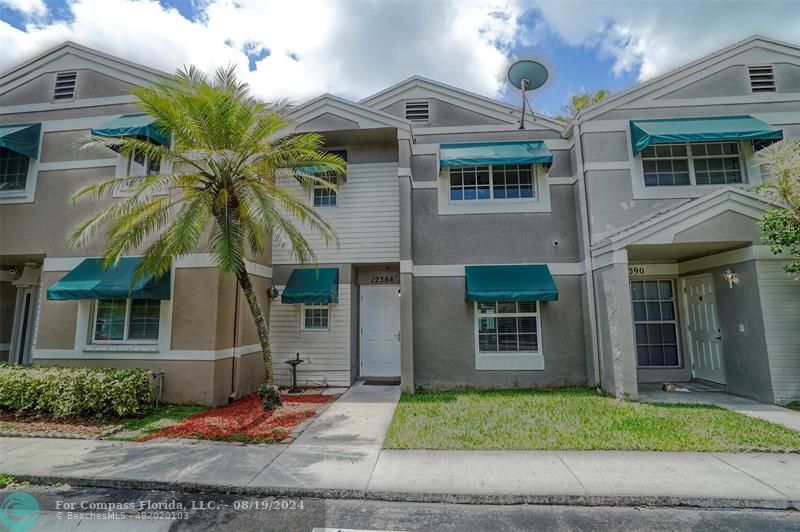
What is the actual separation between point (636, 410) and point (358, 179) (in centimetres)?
956

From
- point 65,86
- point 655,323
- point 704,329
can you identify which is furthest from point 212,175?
point 704,329

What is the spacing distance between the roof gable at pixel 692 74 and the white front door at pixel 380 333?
7.91m

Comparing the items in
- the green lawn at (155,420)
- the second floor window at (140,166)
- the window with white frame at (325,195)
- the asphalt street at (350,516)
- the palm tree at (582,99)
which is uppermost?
the palm tree at (582,99)

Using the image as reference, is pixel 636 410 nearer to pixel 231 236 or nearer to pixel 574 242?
pixel 574 242

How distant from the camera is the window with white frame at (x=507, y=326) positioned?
10727 millimetres

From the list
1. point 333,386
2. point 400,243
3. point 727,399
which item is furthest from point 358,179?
point 727,399

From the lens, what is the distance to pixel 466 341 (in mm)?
10711

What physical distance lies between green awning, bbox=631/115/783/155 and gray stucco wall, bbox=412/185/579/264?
2.21 m

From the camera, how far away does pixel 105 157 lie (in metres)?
10.6

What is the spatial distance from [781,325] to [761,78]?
7.32m

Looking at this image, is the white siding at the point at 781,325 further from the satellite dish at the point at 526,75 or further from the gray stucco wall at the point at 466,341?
the satellite dish at the point at 526,75

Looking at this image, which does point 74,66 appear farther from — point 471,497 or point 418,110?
point 471,497

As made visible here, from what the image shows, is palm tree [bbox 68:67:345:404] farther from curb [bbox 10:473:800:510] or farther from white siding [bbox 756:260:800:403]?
white siding [bbox 756:260:800:403]

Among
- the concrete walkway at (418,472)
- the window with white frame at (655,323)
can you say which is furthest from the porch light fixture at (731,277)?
the concrete walkway at (418,472)
